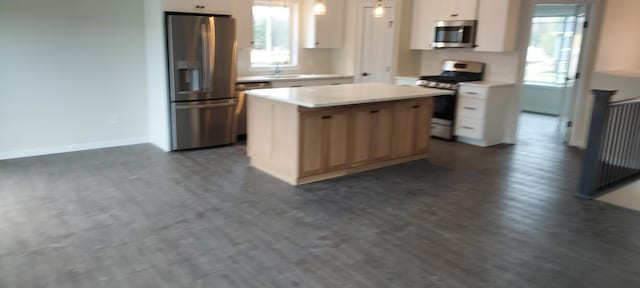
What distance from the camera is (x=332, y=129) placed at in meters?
4.73

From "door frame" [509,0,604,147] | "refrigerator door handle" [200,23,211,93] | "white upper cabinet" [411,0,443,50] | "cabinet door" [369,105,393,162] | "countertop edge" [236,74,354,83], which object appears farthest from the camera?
"white upper cabinet" [411,0,443,50]

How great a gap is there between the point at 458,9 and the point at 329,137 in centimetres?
346

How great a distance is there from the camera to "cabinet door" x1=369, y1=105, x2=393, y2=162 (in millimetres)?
5102

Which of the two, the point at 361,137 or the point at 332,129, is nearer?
the point at 332,129

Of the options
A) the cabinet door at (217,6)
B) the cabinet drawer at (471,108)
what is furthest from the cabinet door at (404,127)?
the cabinet door at (217,6)

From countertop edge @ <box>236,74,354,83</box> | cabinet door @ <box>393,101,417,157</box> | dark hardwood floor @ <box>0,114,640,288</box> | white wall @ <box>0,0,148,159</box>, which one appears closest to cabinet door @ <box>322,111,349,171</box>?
dark hardwood floor @ <box>0,114,640,288</box>

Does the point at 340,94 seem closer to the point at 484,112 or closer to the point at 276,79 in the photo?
the point at 276,79

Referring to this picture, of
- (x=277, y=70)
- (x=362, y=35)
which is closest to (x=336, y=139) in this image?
(x=277, y=70)

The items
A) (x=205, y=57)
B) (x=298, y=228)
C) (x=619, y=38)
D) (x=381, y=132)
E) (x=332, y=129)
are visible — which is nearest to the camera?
(x=298, y=228)

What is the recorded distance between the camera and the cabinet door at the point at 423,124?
558cm

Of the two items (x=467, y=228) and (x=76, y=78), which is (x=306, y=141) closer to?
(x=467, y=228)

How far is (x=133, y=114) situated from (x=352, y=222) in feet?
12.5

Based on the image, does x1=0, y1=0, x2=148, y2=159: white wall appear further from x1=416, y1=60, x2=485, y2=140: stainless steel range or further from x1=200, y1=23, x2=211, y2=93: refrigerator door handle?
x1=416, y1=60, x2=485, y2=140: stainless steel range

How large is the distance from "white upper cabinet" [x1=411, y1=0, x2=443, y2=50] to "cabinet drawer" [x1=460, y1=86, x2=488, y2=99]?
1055 mm
